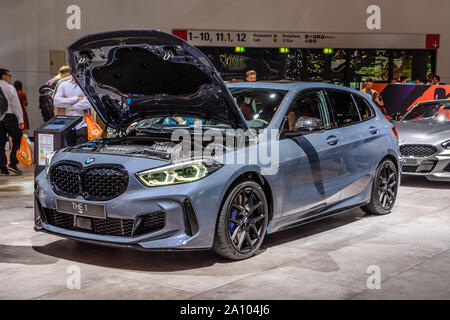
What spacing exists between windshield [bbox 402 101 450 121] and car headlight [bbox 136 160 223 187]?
703cm

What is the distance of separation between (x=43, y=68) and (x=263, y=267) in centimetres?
1569

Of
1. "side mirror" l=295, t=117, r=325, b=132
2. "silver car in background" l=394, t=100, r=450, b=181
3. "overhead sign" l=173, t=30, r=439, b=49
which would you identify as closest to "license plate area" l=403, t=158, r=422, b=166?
"silver car in background" l=394, t=100, r=450, b=181

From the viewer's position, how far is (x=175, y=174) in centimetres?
505

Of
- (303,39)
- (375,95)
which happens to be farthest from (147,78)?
(303,39)

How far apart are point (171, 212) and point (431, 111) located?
775cm

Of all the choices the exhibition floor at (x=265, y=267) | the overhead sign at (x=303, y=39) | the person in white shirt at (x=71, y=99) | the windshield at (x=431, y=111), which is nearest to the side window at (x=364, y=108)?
the exhibition floor at (x=265, y=267)

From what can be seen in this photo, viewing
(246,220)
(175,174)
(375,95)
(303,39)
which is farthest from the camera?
(303,39)

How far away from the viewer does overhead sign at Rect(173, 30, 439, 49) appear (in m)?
20.2

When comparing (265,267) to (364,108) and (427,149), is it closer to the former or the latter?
(364,108)

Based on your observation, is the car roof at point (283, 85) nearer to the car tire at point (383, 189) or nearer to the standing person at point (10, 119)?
the car tire at point (383, 189)

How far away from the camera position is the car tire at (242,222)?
17.2ft

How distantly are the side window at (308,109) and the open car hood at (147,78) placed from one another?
0.76 metres

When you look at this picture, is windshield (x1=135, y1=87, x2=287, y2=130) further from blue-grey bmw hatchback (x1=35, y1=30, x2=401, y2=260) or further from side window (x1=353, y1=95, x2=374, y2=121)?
side window (x1=353, y1=95, x2=374, y2=121)
